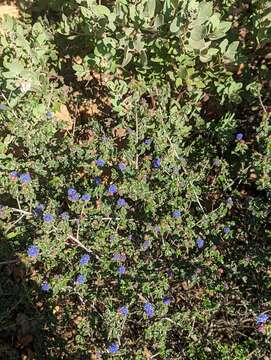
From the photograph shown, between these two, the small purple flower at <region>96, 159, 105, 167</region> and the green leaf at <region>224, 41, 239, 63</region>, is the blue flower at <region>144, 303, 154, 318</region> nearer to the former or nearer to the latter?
the small purple flower at <region>96, 159, 105, 167</region>

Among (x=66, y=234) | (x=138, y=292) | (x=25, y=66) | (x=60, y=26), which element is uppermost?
(x=60, y=26)

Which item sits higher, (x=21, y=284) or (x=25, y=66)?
(x=25, y=66)

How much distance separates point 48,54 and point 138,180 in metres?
1.34

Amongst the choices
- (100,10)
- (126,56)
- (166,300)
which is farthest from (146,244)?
(100,10)

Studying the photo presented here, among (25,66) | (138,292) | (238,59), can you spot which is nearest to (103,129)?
(25,66)

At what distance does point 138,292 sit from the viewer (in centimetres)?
274

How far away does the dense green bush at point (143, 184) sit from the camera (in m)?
2.74

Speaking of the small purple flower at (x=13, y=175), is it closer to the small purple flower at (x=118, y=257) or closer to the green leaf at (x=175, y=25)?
the small purple flower at (x=118, y=257)

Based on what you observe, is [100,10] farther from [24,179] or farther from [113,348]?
[113,348]

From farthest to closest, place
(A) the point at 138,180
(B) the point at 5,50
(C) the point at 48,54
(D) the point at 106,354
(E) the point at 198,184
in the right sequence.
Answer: (C) the point at 48,54 < (B) the point at 5,50 < (E) the point at 198,184 < (A) the point at 138,180 < (D) the point at 106,354

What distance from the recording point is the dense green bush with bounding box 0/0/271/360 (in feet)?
9.00

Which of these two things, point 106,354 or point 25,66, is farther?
point 25,66

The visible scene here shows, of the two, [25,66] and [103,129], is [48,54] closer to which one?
[25,66]

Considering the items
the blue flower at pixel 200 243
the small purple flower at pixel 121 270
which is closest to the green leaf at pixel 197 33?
the blue flower at pixel 200 243
